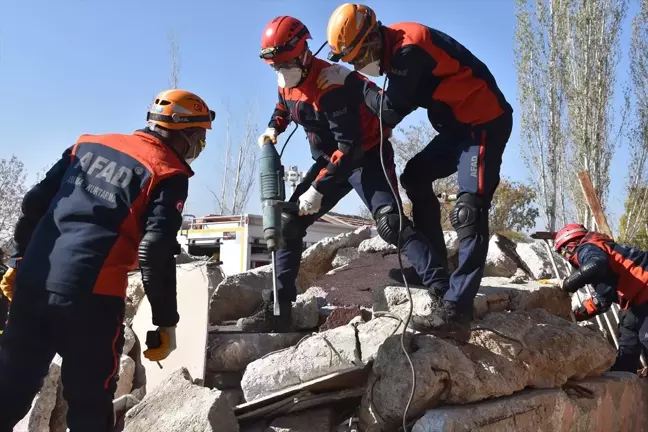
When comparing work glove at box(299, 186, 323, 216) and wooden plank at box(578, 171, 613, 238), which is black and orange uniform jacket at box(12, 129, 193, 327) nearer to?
work glove at box(299, 186, 323, 216)

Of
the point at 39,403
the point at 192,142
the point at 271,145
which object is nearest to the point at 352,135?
the point at 271,145

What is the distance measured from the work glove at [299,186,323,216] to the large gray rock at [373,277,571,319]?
705 mm

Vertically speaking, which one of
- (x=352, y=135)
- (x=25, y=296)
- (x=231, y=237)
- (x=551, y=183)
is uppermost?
(x=551, y=183)

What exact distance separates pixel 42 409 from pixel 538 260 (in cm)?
474

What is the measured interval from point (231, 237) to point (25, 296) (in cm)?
1114

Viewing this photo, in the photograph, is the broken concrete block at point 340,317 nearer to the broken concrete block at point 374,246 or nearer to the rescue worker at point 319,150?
the rescue worker at point 319,150

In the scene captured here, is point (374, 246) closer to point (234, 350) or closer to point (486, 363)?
point (234, 350)

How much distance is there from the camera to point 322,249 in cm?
640

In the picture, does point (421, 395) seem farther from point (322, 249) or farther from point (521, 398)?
point (322, 249)

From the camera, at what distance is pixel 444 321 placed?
3.30 meters

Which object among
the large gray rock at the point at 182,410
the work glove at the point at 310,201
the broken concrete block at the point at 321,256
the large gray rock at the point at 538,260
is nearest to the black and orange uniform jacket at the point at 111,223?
the large gray rock at the point at 182,410

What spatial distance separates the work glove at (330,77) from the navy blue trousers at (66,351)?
1916 millimetres

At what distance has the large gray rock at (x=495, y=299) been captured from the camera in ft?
12.4

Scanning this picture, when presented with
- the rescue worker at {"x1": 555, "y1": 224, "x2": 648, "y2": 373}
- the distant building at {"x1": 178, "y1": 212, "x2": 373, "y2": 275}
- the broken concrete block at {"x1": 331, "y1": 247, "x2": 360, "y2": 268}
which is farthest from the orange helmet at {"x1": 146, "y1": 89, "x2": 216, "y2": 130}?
the distant building at {"x1": 178, "y1": 212, "x2": 373, "y2": 275}
